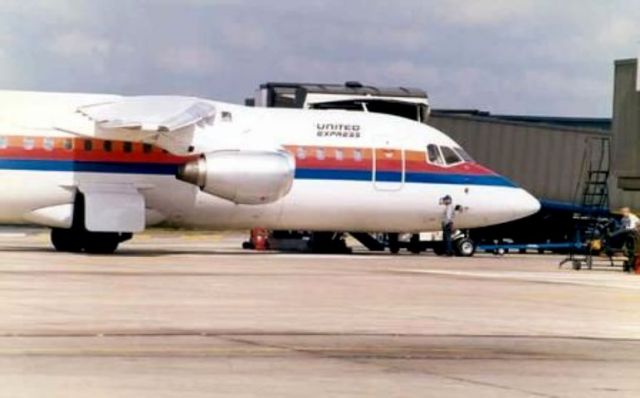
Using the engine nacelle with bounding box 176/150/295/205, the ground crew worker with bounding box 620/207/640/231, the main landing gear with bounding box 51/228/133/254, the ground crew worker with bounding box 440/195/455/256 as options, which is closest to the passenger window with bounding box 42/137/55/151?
the main landing gear with bounding box 51/228/133/254

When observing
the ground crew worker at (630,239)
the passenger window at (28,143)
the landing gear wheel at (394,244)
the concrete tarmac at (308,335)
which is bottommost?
the landing gear wheel at (394,244)

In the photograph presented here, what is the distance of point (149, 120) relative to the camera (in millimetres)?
33375

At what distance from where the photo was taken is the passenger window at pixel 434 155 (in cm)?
3828

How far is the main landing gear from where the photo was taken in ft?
113

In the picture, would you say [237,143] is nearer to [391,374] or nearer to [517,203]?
[517,203]

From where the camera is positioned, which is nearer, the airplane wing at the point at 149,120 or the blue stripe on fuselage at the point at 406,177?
the airplane wing at the point at 149,120

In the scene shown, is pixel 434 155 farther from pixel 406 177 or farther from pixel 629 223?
pixel 629 223

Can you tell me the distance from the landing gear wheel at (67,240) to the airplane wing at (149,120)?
2821mm

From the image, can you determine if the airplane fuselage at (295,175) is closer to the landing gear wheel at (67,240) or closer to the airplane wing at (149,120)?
the airplane wing at (149,120)

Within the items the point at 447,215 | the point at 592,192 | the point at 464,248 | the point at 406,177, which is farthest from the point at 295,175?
the point at 592,192

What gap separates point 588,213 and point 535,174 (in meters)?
8.46

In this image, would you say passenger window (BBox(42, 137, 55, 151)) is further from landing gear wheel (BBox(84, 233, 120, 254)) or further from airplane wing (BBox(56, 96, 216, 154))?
landing gear wheel (BBox(84, 233, 120, 254))

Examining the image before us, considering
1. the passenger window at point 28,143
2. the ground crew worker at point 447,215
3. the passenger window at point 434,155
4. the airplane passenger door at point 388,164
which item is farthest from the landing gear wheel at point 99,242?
the ground crew worker at point 447,215

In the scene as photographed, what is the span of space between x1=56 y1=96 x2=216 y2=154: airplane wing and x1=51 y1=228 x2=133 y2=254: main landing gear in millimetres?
2400
